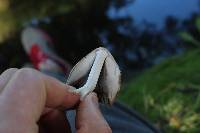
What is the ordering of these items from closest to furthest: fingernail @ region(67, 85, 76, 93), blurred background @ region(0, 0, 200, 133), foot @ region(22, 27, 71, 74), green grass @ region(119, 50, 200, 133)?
fingernail @ region(67, 85, 76, 93), green grass @ region(119, 50, 200, 133), foot @ region(22, 27, 71, 74), blurred background @ region(0, 0, 200, 133)

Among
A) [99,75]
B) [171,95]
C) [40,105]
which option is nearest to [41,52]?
[171,95]

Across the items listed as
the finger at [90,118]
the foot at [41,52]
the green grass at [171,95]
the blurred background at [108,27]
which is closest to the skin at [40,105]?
the finger at [90,118]

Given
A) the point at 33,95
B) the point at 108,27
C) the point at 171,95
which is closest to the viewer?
the point at 33,95

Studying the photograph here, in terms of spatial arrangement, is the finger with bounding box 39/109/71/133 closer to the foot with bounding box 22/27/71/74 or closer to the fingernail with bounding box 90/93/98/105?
the fingernail with bounding box 90/93/98/105

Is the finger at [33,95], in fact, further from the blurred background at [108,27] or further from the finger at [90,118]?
the blurred background at [108,27]

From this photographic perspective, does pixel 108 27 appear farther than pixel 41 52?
Yes

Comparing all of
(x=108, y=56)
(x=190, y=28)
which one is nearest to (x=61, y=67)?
(x=190, y=28)

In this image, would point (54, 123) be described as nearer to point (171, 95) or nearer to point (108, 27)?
point (171, 95)

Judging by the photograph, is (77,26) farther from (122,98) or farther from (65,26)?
(122,98)

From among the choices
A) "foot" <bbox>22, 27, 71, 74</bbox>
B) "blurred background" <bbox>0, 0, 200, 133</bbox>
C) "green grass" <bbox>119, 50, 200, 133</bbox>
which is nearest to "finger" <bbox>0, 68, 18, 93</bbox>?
"green grass" <bbox>119, 50, 200, 133</bbox>
